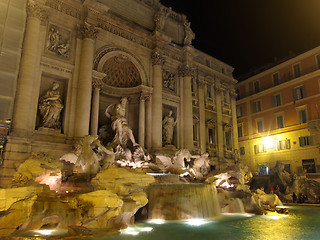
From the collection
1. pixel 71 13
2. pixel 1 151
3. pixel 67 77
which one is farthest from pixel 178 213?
pixel 71 13

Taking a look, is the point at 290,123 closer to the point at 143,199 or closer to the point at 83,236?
the point at 143,199

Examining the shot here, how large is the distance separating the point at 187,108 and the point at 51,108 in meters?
9.52

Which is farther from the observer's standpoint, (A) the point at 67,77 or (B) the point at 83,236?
(A) the point at 67,77

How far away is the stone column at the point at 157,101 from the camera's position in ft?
54.6

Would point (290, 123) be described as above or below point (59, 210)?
above

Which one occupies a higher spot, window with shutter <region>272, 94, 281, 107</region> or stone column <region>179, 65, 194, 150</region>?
window with shutter <region>272, 94, 281, 107</region>

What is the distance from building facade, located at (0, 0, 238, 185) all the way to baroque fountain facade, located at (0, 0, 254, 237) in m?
0.06

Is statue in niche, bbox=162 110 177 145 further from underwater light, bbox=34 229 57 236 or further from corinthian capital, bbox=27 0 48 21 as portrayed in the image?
underwater light, bbox=34 229 57 236

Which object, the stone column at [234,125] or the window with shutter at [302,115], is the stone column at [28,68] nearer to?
the stone column at [234,125]

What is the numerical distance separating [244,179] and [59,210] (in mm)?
11245

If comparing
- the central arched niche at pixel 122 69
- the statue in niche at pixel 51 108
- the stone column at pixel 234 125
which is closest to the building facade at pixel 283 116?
the stone column at pixel 234 125

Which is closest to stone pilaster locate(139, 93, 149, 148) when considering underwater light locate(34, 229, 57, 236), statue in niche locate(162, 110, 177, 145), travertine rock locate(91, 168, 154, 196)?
statue in niche locate(162, 110, 177, 145)

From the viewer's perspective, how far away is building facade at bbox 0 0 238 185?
1230 centimetres

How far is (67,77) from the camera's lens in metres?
14.0
